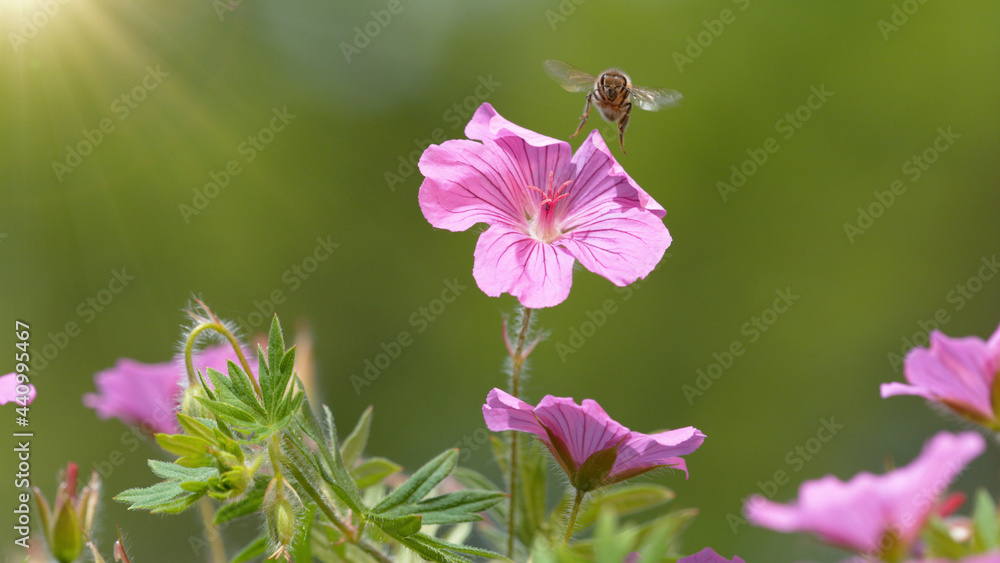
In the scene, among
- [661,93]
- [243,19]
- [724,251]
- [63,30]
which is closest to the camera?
[661,93]

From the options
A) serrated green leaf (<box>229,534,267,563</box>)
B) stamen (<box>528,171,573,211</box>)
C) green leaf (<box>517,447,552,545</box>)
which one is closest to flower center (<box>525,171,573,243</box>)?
stamen (<box>528,171,573,211</box>)

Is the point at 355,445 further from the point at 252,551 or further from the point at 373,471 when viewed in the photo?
the point at 252,551

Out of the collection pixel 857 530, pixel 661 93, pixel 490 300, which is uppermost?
pixel 490 300

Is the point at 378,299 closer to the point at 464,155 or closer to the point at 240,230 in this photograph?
the point at 240,230

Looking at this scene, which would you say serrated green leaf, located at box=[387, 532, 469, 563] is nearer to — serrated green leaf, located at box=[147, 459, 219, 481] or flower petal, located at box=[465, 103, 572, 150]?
serrated green leaf, located at box=[147, 459, 219, 481]

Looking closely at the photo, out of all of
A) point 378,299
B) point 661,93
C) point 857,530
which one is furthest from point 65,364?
point 857,530
